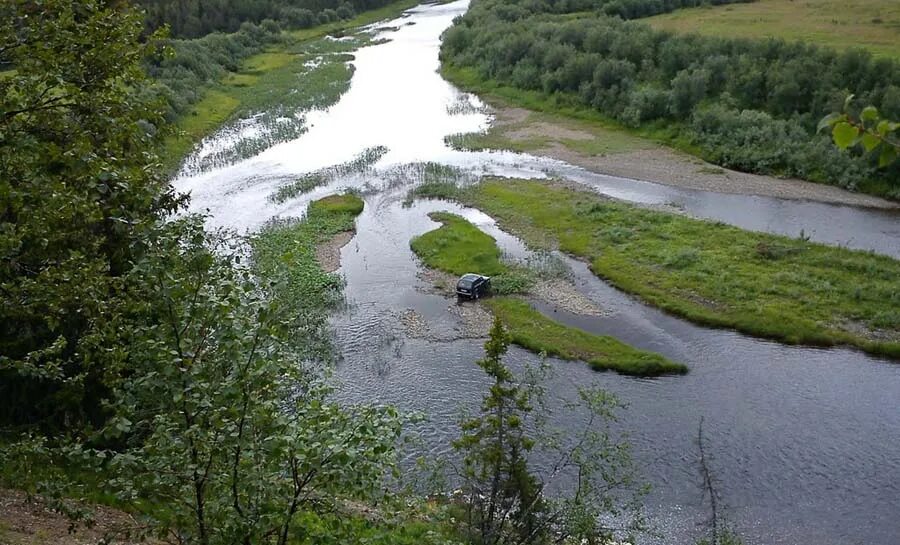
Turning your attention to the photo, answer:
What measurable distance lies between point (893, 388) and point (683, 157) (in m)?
38.0

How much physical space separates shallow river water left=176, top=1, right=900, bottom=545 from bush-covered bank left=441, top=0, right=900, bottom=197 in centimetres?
781

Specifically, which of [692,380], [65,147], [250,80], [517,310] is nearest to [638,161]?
[517,310]

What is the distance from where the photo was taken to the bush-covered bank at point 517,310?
35625mm

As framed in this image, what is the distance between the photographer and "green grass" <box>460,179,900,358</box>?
126 feet

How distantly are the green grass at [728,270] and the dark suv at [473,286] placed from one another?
7489mm

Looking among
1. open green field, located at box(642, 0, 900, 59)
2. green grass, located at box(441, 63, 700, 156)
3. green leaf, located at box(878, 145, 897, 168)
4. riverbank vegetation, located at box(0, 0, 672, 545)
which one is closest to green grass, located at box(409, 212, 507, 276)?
green grass, located at box(441, 63, 700, 156)

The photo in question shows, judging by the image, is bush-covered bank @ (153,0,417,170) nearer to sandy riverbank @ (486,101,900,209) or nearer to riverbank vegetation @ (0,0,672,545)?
sandy riverbank @ (486,101,900,209)

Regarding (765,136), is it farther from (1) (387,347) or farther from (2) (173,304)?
(2) (173,304)

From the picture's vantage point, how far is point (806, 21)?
102312 mm

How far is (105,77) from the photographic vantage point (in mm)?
11805

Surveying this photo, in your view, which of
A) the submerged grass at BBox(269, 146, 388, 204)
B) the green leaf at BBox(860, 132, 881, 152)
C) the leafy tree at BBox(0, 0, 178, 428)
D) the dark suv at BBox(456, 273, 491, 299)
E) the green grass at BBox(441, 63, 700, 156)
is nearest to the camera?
the green leaf at BBox(860, 132, 881, 152)

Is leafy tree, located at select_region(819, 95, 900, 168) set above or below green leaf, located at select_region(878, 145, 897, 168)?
above

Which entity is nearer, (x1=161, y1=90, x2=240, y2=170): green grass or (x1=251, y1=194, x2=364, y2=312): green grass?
(x1=251, y1=194, x2=364, y2=312): green grass

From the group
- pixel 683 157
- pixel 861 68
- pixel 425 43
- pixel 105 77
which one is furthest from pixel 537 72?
pixel 105 77
